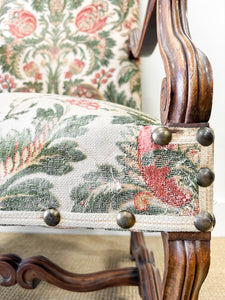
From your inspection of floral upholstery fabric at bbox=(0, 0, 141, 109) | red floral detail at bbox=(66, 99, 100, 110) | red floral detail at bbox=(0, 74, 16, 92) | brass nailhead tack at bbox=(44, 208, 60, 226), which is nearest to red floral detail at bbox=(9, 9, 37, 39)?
floral upholstery fabric at bbox=(0, 0, 141, 109)

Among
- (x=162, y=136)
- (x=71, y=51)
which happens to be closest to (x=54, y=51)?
(x=71, y=51)

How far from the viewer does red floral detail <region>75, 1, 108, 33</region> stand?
72cm

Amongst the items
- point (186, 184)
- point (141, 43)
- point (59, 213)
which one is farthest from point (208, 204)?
point (141, 43)

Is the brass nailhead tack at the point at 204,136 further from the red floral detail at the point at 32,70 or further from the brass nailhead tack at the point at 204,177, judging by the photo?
the red floral detail at the point at 32,70

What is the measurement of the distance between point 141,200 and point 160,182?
0.03 meters

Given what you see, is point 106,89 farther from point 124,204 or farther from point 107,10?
point 124,204

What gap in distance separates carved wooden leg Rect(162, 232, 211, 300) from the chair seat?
0.01m

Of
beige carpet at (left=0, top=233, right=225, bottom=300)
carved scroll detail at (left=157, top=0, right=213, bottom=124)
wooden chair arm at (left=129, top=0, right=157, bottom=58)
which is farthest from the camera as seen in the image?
beige carpet at (left=0, top=233, right=225, bottom=300)

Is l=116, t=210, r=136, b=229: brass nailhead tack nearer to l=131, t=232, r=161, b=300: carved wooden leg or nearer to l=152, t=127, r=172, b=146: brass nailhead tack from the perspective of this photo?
l=152, t=127, r=172, b=146: brass nailhead tack

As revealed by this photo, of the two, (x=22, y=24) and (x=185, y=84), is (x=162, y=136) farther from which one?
(x=22, y=24)

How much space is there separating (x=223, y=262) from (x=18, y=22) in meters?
0.86

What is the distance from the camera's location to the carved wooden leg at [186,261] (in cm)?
30

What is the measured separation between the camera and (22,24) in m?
0.72

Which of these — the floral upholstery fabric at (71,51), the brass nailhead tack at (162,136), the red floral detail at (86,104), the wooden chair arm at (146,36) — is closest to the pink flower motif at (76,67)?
the floral upholstery fabric at (71,51)
